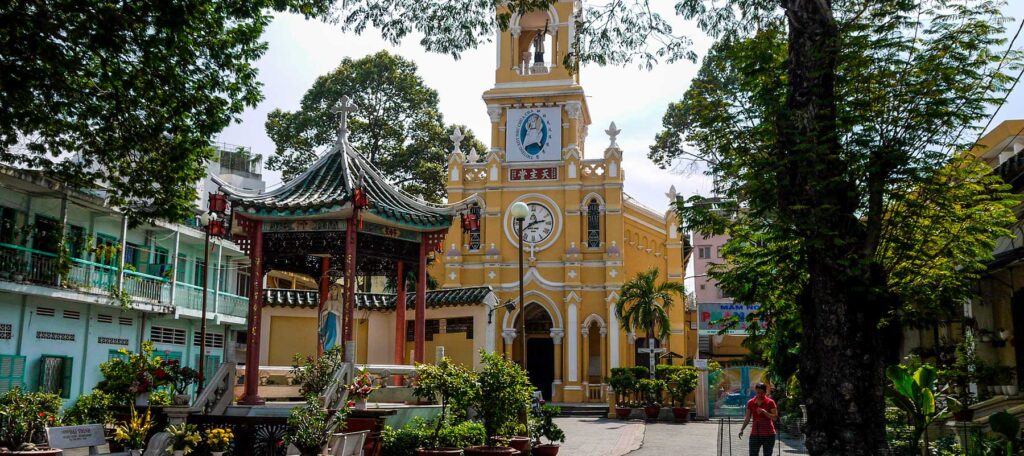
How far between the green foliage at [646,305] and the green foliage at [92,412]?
21625mm

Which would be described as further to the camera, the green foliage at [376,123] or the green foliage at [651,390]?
the green foliage at [376,123]

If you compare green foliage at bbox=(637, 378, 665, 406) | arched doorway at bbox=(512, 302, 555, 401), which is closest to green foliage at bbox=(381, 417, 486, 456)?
green foliage at bbox=(637, 378, 665, 406)

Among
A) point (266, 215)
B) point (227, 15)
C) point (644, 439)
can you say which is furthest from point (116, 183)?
point (644, 439)

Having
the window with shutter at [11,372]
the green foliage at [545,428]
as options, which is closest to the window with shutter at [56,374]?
the window with shutter at [11,372]

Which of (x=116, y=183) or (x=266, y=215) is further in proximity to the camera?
(x=266, y=215)

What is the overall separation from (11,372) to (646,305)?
→ 22.0 meters

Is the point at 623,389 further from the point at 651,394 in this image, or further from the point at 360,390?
the point at 360,390

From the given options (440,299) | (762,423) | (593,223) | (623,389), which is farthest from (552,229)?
(762,423)

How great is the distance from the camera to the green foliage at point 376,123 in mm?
37375

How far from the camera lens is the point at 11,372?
71.9 feet

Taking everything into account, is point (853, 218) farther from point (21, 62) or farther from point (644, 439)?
point (644, 439)

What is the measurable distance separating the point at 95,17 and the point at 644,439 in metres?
16.6

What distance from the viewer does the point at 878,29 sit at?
9.38 metres

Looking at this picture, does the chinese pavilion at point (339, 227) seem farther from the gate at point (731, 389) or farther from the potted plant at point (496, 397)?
the gate at point (731, 389)
